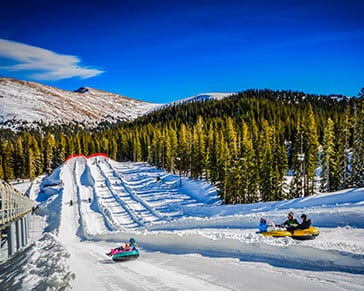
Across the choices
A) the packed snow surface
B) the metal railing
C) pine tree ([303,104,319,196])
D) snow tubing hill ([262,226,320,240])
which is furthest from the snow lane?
snow tubing hill ([262,226,320,240])

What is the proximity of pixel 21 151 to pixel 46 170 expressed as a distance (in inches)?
399

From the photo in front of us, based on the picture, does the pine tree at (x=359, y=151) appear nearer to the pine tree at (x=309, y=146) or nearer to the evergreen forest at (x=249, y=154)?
the evergreen forest at (x=249, y=154)

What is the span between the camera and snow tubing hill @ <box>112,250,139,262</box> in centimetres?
1485

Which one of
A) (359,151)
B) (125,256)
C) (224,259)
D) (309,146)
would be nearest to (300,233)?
(224,259)

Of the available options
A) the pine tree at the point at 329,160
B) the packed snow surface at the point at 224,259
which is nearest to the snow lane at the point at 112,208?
the packed snow surface at the point at 224,259

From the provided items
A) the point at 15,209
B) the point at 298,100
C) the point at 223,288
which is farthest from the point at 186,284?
the point at 298,100

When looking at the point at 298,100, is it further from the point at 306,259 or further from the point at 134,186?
the point at 306,259

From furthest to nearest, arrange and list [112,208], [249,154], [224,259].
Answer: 1. [112,208]
2. [249,154]
3. [224,259]

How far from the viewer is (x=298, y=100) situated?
170m

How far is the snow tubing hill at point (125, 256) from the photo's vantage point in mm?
14852

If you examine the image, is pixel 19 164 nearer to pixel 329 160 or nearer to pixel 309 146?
pixel 309 146

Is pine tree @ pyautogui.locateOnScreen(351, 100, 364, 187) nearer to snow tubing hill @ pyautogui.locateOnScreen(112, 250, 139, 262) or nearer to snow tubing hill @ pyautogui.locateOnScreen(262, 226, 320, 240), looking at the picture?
snow tubing hill @ pyautogui.locateOnScreen(262, 226, 320, 240)

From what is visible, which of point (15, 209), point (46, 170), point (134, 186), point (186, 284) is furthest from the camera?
point (46, 170)

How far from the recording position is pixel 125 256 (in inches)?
585
